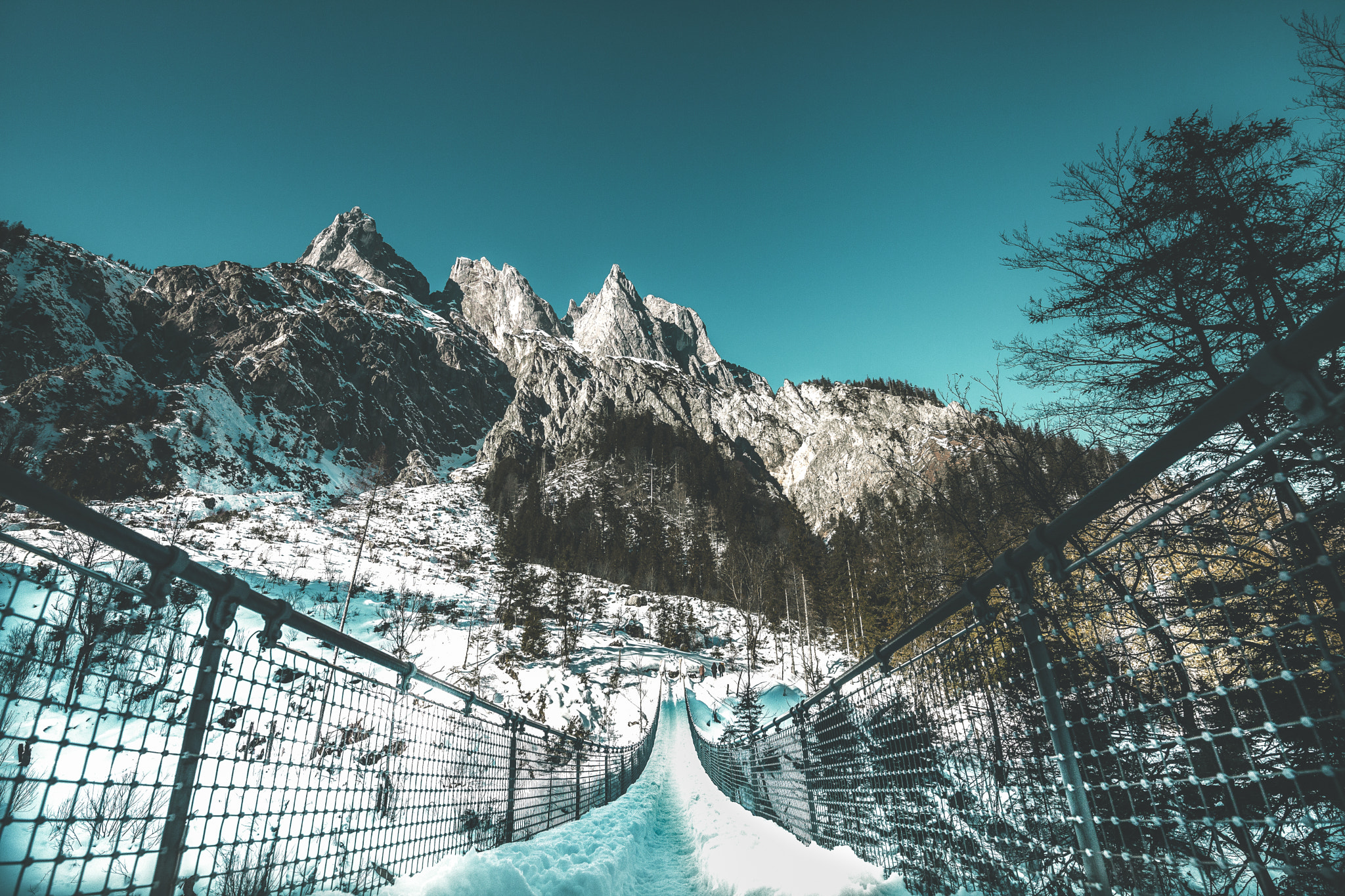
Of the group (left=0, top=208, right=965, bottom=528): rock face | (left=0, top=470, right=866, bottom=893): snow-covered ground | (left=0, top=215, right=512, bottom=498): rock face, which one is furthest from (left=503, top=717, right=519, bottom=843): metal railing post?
(left=0, top=215, right=512, bottom=498): rock face

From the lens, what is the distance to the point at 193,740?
7.06 ft

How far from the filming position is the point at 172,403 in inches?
2338

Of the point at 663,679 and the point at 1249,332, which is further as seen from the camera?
the point at 663,679

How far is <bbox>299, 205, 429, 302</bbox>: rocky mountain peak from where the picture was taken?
145 metres

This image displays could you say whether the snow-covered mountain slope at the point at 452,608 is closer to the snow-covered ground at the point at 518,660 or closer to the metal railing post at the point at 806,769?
the snow-covered ground at the point at 518,660

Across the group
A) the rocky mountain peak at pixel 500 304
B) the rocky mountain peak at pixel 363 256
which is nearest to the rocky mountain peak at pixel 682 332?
the rocky mountain peak at pixel 500 304

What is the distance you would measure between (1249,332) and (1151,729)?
633cm

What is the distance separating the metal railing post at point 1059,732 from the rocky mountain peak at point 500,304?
488 ft

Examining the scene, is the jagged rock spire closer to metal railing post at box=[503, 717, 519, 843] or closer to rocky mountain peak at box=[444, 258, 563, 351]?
rocky mountain peak at box=[444, 258, 563, 351]

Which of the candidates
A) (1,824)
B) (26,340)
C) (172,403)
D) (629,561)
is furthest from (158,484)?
(1,824)

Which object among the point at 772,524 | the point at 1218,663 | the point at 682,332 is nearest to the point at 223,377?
the point at 772,524

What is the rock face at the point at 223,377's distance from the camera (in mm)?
49062

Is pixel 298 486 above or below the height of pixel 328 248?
below

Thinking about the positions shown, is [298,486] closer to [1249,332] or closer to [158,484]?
[158,484]
